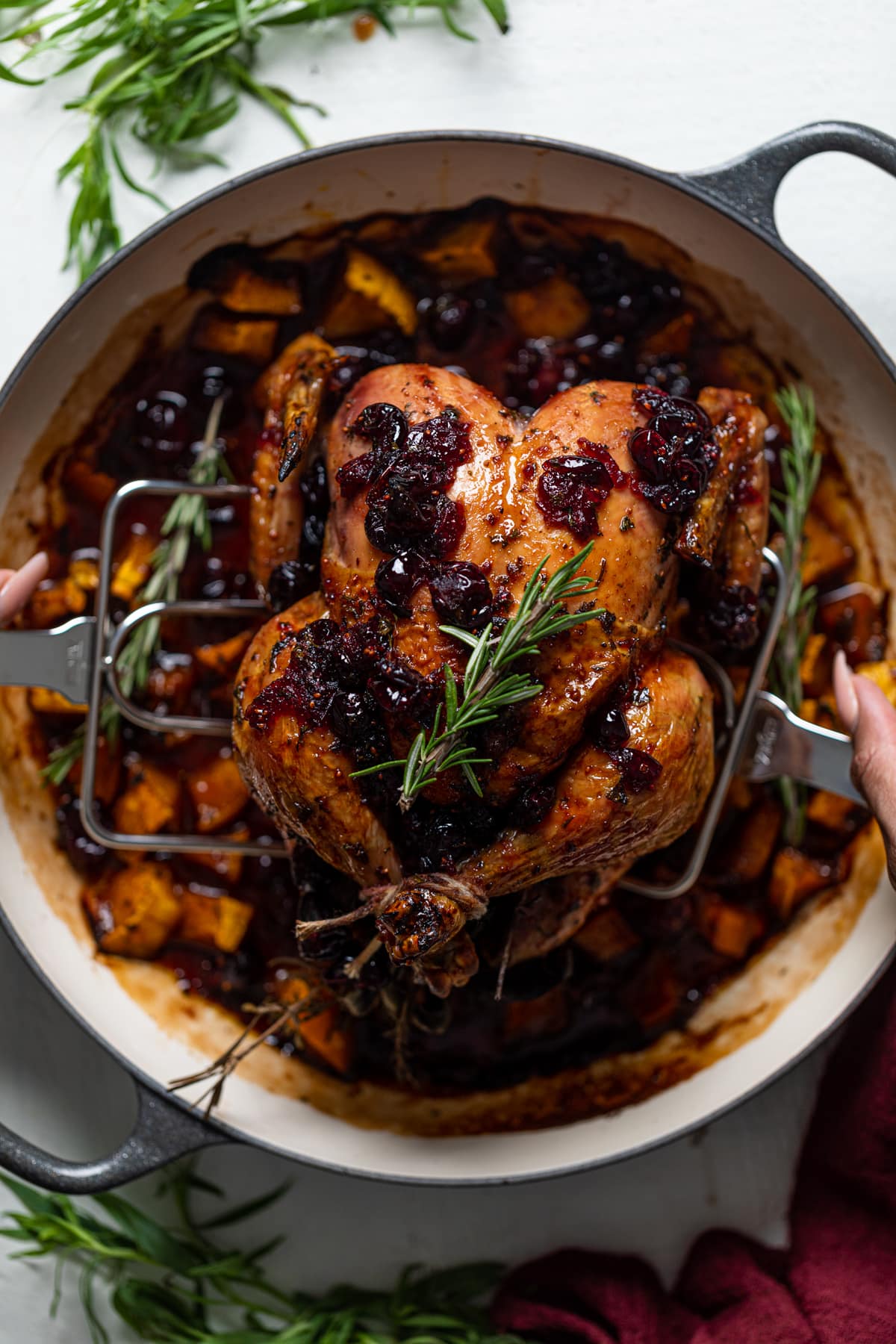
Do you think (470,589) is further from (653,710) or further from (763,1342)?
(763,1342)

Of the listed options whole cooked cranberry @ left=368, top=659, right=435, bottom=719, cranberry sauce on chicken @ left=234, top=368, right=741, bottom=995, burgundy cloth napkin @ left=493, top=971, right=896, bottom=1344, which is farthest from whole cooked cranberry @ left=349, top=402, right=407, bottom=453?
burgundy cloth napkin @ left=493, top=971, right=896, bottom=1344

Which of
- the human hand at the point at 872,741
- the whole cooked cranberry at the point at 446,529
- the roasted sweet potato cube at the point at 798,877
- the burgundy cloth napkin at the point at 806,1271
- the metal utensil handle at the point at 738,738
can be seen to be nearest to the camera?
the whole cooked cranberry at the point at 446,529

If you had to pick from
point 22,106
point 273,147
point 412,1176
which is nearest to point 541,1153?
point 412,1176

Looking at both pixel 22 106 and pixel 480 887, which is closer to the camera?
pixel 480 887

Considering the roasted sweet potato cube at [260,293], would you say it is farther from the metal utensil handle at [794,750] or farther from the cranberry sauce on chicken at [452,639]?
the metal utensil handle at [794,750]

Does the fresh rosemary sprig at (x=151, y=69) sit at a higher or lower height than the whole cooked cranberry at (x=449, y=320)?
higher

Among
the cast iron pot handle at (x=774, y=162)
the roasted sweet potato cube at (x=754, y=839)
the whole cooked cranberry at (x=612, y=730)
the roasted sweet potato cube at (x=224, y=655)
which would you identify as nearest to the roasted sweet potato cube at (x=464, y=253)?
the cast iron pot handle at (x=774, y=162)
